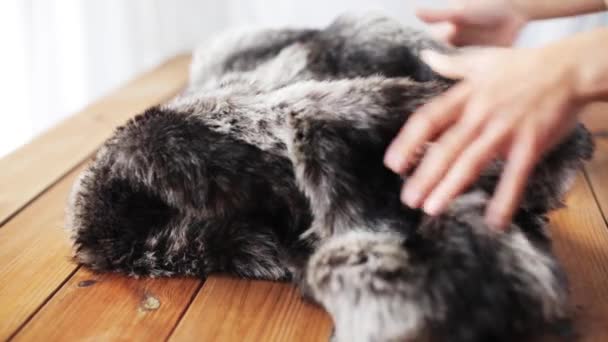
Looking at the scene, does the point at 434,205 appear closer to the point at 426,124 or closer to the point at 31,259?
the point at 426,124

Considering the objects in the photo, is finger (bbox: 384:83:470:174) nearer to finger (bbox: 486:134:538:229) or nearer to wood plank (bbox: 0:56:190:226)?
finger (bbox: 486:134:538:229)

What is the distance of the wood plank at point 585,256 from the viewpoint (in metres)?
0.68

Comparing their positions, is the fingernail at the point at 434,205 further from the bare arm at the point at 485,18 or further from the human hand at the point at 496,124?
the bare arm at the point at 485,18

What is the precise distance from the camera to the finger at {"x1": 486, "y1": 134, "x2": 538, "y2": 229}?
573mm

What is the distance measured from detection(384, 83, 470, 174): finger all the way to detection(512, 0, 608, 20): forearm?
0.54 metres

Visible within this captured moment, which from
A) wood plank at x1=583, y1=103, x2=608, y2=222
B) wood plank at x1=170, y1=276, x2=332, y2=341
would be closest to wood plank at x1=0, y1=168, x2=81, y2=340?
wood plank at x1=170, y1=276, x2=332, y2=341

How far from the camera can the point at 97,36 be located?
174 cm

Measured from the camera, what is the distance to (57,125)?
1.47 m

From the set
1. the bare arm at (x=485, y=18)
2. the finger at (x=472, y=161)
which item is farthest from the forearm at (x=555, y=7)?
the finger at (x=472, y=161)

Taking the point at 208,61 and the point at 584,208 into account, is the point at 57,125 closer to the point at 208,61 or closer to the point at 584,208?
the point at 208,61

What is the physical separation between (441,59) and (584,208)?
0.45m

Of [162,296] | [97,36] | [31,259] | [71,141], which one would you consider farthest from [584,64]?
[97,36]

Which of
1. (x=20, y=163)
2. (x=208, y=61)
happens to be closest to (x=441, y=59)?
(x=208, y=61)

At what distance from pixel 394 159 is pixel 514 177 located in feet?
0.43
